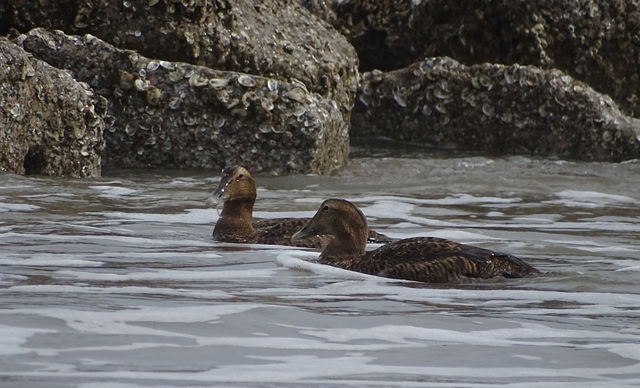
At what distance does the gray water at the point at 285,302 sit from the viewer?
17.8ft

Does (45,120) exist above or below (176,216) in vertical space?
above

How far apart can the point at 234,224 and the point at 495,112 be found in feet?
29.4

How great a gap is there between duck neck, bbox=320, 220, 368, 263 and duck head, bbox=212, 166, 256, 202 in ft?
5.56

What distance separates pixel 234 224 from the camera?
9.77 metres

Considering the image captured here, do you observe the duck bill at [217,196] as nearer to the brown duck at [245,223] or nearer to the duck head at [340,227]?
the brown duck at [245,223]

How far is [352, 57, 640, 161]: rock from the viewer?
17.4 meters

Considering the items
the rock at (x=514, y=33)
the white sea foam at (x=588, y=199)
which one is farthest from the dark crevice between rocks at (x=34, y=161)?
the rock at (x=514, y=33)

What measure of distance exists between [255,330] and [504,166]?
1036cm

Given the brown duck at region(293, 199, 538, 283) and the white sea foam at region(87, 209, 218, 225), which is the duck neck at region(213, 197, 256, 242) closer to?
the white sea foam at region(87, 209, 218, 225)

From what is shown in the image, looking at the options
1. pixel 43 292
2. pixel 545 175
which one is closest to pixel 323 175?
pixel 545 175

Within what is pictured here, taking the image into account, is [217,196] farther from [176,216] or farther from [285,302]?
[285,302]

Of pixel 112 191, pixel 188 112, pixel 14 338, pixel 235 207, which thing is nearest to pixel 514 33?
pixel 188 112

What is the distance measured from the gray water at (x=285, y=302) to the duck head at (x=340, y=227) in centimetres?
21

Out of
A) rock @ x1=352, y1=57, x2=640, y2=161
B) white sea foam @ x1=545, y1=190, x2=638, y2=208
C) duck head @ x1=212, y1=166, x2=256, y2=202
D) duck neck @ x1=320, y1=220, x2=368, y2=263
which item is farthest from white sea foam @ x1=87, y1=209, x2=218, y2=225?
rock @ x1=352, y1=57, x2=640, y2=161
